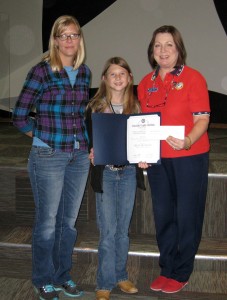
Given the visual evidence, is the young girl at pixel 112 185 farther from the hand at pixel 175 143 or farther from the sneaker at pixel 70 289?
the hand at pixel 175 143

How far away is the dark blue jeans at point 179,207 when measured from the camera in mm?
1962

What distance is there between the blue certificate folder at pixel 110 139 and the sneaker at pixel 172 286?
73 centimetres

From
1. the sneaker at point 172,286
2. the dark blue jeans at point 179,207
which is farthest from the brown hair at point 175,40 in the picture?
the sneaker at point 172,286

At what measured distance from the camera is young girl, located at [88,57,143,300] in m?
1.91

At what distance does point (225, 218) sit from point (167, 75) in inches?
46.1

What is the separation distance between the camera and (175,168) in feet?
6.43

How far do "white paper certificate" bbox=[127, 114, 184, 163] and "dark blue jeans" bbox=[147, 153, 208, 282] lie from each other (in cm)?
15

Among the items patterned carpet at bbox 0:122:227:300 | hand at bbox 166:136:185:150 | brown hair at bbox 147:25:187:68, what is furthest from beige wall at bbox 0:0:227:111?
hand at bbox 166:136:185:150

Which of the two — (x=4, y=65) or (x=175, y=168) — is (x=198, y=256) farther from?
(x=4, y=65)

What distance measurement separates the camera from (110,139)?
6.23 feet

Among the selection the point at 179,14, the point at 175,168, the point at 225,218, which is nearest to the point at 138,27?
the point at 179,14

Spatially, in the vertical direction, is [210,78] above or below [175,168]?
above

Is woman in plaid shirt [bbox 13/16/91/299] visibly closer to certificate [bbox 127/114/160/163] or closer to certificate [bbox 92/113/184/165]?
certificate [bbox 92/113/184/165]

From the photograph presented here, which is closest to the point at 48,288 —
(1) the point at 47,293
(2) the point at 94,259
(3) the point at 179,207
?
(1) the point at 47,293
